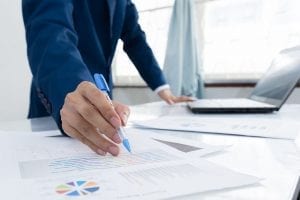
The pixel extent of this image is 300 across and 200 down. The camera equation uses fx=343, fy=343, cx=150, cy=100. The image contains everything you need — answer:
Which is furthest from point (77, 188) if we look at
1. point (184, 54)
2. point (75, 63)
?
point (184, 54)

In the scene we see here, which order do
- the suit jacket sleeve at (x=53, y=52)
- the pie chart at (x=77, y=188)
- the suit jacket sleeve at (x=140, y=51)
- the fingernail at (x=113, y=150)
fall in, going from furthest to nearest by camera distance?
the suit jacket sleeve at (x=140, y=51) → the suit jacket sleeve at (x=53, y=52) → the fingernail at (x=113, y=150) → the pie chart at (x=77, y=188)

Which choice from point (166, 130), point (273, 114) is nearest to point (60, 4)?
point (166, 130)

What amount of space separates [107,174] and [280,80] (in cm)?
83

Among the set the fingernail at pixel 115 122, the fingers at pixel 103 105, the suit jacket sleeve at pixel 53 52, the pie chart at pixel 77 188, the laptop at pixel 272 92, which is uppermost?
the suit jacket sleeve at pixel 53 52

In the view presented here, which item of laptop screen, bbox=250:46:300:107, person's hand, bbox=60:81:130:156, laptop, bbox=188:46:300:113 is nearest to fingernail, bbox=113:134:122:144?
person's hand, bbox=60:81:130:156

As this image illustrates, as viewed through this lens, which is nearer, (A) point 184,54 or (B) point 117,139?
(B) point 117,139

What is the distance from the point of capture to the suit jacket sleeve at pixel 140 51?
1334mm

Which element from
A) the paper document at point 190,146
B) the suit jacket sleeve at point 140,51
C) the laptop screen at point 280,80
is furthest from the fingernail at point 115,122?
the suit jacket sleeve at point 140,51

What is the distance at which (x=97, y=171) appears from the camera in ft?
1.24

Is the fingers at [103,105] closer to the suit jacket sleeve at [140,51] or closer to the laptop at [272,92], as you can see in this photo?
the laptop at [272,92]

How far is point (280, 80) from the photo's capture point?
1054 millimetres

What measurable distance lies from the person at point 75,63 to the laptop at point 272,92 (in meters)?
0.33

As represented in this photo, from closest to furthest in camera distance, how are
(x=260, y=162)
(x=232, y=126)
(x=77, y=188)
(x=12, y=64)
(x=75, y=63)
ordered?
(x=77, y=188) < (x=260, y=162) < (x=75, y=63) < (x=232, y=126) < (x=12, y=64)

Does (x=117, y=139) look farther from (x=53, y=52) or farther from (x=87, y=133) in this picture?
(x=53, y=52)
